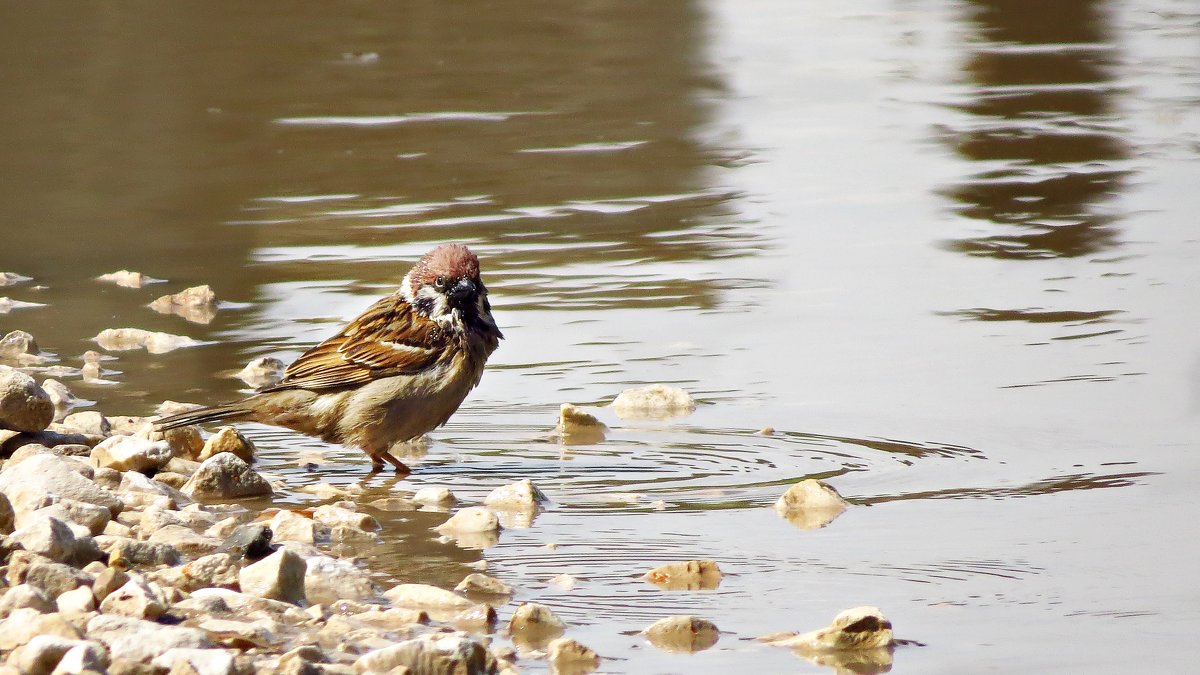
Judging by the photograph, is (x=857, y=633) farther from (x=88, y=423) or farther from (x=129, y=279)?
(x=129, y=279)

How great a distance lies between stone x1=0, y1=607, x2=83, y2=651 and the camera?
3.91m

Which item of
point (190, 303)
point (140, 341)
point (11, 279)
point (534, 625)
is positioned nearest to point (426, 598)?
point (534, 625)

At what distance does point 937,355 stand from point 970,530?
8.20 feet

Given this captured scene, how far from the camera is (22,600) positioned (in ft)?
13.5

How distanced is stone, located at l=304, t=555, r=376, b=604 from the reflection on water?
5754 mm

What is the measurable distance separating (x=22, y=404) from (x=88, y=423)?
41 cm

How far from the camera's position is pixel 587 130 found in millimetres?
14219

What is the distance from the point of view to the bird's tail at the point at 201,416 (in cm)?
617

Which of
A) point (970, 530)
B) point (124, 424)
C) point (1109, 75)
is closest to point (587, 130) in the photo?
point (1109, 75)

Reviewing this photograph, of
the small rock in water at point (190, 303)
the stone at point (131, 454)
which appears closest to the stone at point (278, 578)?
the stone at point (131, 454)

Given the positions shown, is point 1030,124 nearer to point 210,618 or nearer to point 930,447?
point 930,447

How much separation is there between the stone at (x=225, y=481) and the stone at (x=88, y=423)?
30.8 inches

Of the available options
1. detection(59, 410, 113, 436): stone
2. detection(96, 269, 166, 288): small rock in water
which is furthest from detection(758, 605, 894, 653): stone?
detection(96, 269, 166, 288): small rock in water

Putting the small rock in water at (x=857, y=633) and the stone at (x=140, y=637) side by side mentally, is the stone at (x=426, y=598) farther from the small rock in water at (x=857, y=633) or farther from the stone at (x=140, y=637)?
the small rock in water at (x=857, y=633)
